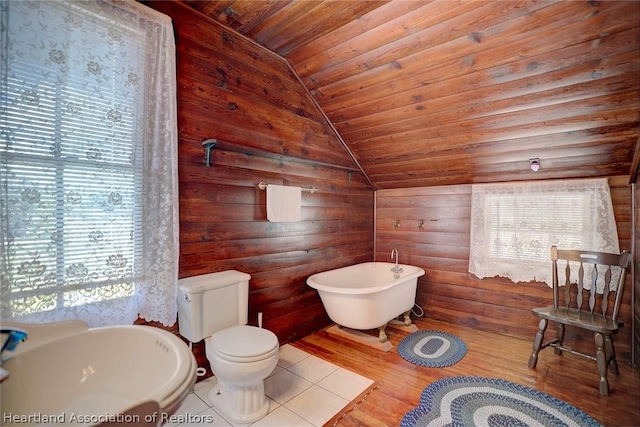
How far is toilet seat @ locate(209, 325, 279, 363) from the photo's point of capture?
5.52ft

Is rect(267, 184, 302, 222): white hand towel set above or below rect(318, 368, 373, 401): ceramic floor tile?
above

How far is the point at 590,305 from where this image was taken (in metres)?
2.45

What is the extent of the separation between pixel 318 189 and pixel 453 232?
162 centimetres

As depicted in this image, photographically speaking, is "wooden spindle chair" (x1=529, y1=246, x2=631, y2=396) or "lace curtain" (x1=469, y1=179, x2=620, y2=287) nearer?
"wooden spindle chair" (x1=529, y1=246, x2=631, y2=396)

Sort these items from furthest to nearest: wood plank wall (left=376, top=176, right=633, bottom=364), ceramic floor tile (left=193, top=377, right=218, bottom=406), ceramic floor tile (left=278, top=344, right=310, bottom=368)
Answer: wood plank wall (left=376, top=176, right=633, bottom=364), ceramic floor tile (left=278, top=344, right=310, bottom=368), ceramic floor tile (left=193, top=377, right=218, bottom=406)

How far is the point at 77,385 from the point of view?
3.39 ft

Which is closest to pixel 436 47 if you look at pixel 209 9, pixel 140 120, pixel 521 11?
pixel 521 11

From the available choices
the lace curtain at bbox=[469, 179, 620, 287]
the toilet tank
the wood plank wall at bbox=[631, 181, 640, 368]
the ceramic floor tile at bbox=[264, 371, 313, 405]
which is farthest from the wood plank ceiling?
the ceramic floor tile at bbox=[264, 371, 313, 405]

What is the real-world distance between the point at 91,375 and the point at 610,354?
329 centimetres

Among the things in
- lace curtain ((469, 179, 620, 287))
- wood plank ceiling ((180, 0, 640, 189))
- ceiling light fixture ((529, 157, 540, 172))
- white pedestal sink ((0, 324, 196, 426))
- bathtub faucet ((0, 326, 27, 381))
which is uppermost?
wood plank ceiling ((180, 0, 640, 189))

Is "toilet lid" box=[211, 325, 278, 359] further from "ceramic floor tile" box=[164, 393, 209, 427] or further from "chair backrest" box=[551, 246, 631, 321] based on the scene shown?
"chair backrest" box=[551, 246, 631, 321]

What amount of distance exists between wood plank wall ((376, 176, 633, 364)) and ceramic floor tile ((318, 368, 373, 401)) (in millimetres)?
1641

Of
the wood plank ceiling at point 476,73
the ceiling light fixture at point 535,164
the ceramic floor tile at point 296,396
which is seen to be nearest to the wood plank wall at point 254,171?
the wood plank ceiling at point 476,73

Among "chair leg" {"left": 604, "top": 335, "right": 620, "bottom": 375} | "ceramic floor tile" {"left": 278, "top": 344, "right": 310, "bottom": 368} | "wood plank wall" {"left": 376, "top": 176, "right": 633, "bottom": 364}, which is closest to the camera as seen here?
"chair leg" {"left": 604, "top": 335, "right": 620, "bottom": 375}
